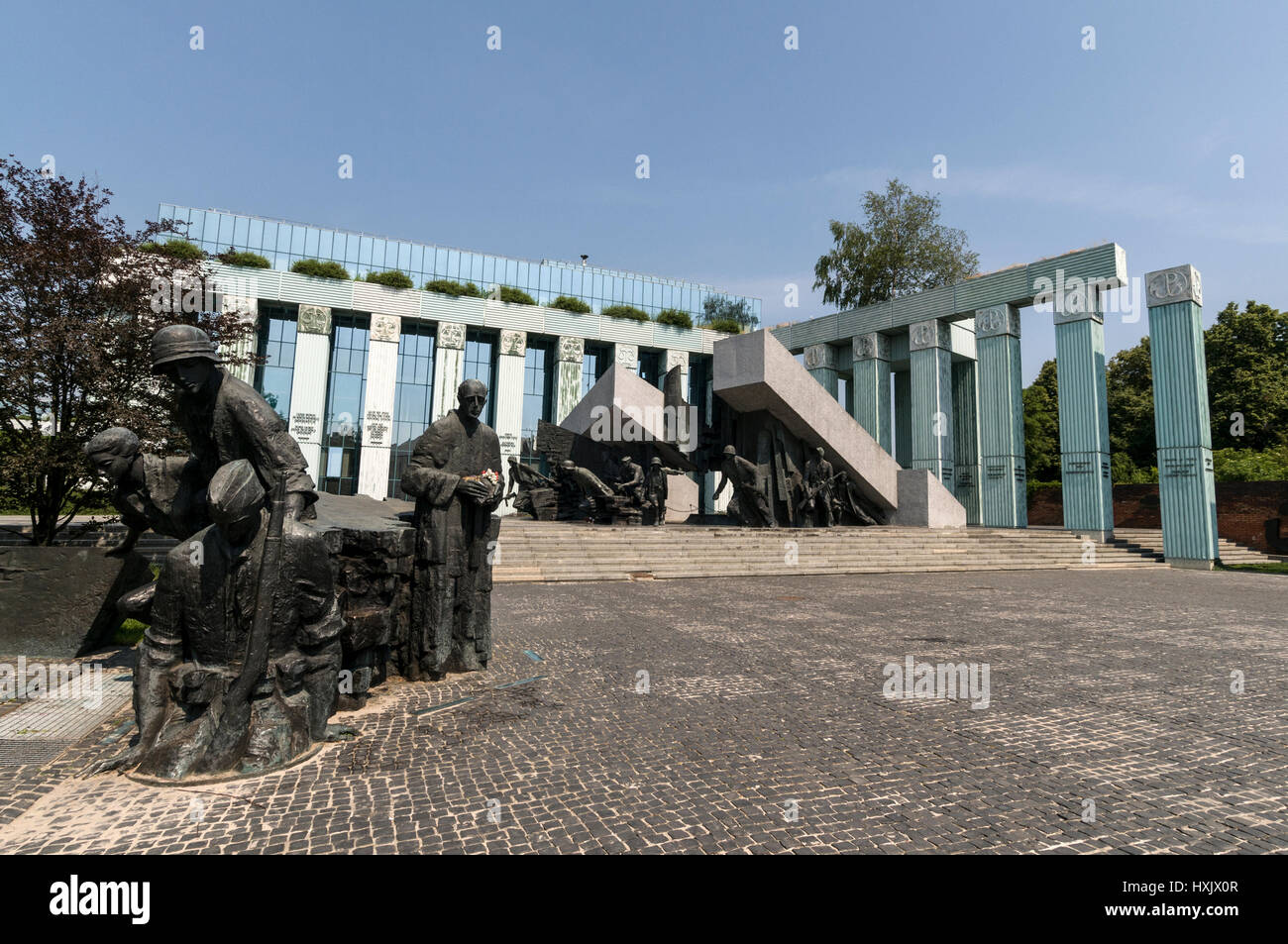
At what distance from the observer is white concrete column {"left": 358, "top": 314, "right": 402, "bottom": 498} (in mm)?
28922

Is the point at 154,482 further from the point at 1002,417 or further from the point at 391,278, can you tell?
the point at 391,278

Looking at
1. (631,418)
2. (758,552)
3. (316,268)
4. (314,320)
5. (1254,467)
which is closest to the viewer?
(758,552)

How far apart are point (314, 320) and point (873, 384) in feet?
82.3

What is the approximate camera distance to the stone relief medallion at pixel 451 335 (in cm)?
3112

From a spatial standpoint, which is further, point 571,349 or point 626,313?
point 626,313

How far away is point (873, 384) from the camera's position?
87.2 feet

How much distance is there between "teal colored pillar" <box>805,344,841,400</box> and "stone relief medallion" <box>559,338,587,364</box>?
12096 mm

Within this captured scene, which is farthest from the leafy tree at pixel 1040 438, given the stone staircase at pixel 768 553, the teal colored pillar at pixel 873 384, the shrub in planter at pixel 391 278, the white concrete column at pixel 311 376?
the white concrete column at pixel 311 376

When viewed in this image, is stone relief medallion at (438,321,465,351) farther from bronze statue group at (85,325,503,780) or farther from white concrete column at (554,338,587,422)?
bronze statue group at (85,325,503,780)

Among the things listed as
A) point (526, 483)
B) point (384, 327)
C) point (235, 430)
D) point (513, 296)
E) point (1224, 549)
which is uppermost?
point (513, 296)

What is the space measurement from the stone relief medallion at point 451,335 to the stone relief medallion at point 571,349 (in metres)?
5.05

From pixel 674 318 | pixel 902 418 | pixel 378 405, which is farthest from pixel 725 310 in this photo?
pixel 378 405

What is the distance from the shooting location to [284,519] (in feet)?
10.7
